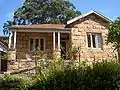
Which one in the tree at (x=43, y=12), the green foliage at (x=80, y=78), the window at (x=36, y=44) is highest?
the tree at (x=43, y=12)

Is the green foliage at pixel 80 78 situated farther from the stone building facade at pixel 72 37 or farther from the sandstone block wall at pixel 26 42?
the sandstone block wall at pixel 26 42

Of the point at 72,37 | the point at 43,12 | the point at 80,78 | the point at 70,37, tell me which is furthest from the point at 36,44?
the point at 43,12

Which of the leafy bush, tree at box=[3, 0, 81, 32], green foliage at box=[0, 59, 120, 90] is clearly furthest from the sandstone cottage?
tree at box=[3, 0, 81, 32]

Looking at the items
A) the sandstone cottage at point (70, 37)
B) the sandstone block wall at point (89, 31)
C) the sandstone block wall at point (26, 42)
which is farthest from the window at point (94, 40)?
the sandstone block wall at point (26, 42)

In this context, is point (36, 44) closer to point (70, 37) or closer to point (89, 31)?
point (70, 37)

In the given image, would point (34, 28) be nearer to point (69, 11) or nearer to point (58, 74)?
point (58, 74)

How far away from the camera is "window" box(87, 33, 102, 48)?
92.1 feet

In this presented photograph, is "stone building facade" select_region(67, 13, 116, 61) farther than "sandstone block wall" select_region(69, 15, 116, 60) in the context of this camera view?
Yes

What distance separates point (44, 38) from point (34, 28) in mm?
1839

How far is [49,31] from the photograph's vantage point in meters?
27.2

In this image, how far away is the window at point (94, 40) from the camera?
92.1 ft

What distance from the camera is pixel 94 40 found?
28.4m

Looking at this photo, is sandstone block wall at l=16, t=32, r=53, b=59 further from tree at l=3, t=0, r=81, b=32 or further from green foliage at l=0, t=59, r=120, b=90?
tree at l=3, t=0, r=81, b=32

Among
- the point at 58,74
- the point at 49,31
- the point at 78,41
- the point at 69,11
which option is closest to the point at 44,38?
the point at 49,31
